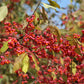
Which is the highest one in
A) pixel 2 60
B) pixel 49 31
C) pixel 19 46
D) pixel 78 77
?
pixel 49 31

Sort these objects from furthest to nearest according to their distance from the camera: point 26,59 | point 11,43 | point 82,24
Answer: point 82,24 < point 11,43 < point 26,59

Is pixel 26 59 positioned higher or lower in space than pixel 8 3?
lower

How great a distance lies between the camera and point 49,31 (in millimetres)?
2133

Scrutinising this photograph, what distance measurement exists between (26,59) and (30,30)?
45cm

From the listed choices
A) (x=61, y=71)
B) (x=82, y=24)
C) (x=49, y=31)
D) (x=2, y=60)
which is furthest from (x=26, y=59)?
(x=82, y=24)

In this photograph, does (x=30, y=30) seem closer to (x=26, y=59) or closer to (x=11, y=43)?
(x=11, y=43)

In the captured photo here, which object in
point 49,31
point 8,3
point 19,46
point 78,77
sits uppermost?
point 8,3

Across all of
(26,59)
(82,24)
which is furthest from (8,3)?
(26,59)

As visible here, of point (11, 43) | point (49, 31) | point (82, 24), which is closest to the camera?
point (11, 43)

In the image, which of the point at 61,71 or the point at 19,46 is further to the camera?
the point at 61,71

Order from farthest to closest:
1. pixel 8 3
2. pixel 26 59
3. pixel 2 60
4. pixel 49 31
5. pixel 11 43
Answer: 1. pixel 8 3
2. pixel 49 31
3. pixel 2 60
4. pixel 11 43
5. pixel 26 59

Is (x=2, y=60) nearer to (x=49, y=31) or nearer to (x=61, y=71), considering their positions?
(x=49, y=31)

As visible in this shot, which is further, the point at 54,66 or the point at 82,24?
the point at 82,24

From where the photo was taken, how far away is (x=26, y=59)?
1668 mm
